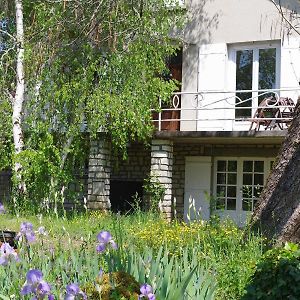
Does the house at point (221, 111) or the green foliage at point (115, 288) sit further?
the house at point (221, 111)

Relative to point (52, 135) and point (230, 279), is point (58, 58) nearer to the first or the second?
point (52, 135)

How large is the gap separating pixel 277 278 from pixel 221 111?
9989 millimetres

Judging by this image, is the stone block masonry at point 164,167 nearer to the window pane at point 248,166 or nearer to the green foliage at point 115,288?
the window pane at point 248,166

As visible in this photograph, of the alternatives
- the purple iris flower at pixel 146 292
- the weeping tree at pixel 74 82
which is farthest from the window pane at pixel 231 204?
the purple iris flower at pixel 146 292

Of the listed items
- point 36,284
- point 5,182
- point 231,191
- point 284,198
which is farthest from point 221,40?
point 36,284

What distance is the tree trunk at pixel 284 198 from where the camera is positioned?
5945 millimetres

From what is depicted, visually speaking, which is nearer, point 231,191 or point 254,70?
point 254,70

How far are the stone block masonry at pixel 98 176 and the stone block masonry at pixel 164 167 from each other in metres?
1.22

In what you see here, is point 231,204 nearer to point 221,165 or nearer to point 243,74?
point 221,165

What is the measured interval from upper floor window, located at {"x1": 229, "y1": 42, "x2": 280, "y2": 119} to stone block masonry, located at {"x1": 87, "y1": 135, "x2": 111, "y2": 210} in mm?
3211

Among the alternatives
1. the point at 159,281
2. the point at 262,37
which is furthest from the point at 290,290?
the point at 262,37

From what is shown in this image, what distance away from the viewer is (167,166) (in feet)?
43.3

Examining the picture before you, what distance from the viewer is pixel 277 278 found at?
3625 millimetres

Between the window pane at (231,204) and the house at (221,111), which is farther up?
the house at (221,111)
